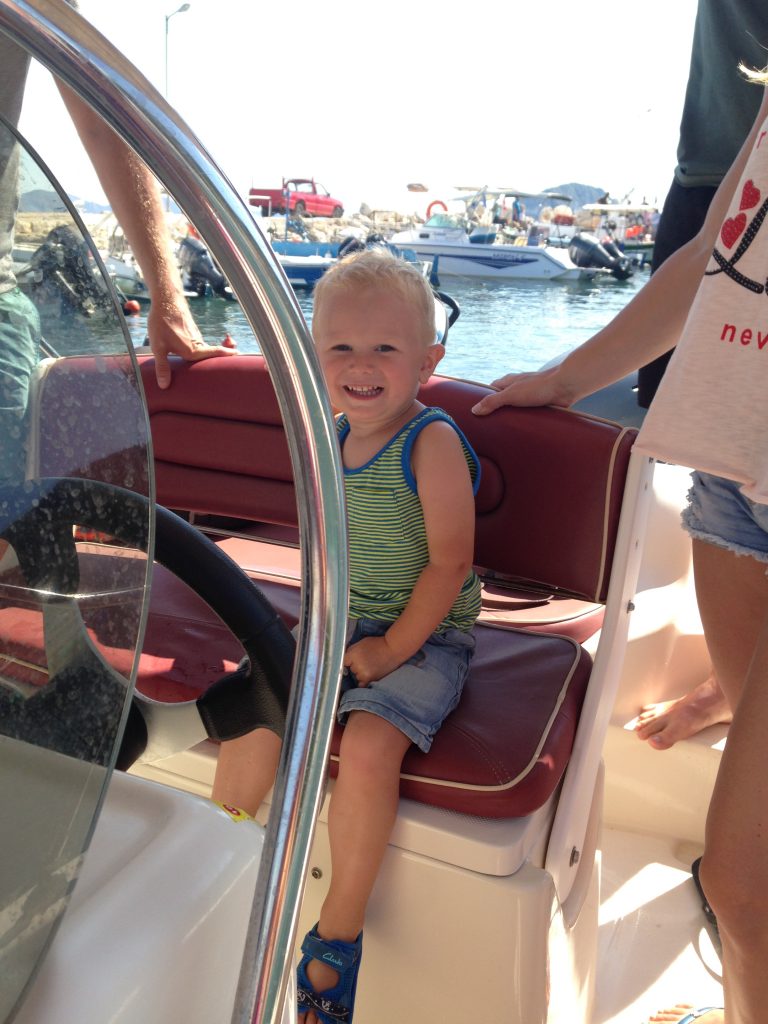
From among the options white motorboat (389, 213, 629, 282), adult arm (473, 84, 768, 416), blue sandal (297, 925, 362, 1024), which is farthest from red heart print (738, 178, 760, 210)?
white motorboat (389, 213, 629, 282)

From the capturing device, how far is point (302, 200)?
29766 millimetres

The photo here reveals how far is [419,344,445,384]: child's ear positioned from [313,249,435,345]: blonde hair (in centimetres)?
1

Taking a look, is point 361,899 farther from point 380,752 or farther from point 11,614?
point 11,614

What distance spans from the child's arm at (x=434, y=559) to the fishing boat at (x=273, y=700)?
13 centimetres

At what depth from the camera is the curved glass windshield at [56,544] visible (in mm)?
565

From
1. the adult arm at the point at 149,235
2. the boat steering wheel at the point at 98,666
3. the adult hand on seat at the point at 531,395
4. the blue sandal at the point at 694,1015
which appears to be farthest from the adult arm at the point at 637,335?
the blue sandal at the point at 694,1015

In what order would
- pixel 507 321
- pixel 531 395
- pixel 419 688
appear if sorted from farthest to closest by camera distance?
pixel 507 321, pixel 531 395, pixel 419 688

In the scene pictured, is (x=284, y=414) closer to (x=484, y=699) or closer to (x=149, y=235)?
(x=484, y=699)

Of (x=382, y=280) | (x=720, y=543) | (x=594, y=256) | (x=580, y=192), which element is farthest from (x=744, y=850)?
(x=580, y=192)

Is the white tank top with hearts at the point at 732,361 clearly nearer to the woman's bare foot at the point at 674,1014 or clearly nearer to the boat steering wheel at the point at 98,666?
the boat steering wheel at the point at 98,666

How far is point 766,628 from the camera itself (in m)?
1.02

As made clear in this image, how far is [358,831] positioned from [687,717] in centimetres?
97

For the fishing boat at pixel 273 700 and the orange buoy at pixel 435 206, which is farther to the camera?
the orange buoy at pixel 435 206

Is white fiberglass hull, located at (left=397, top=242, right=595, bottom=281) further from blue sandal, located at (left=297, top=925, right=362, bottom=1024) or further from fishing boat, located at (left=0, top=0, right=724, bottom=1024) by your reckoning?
blue sandal, located at (left=297, top=925, right=362, bottom=1024)
